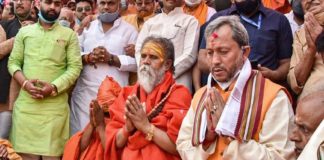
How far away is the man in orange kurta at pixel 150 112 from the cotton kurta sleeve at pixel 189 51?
1.94 ft

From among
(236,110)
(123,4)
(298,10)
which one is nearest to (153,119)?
(236,110)

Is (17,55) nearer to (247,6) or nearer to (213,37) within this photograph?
(247,6)

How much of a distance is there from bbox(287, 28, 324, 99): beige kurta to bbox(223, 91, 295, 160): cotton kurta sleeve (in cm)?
68

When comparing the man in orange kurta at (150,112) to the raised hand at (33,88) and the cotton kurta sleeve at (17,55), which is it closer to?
the raised hand at (33,88)

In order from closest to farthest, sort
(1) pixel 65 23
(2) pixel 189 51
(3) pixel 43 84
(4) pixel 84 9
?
(2) pixel 189 51 < (3) pixel 43 84 < (1) pixel 65 23 < (4) pixel 84 9

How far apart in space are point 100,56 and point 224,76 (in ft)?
8.20

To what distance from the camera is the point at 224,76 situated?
4.61 meters

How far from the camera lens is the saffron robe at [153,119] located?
543 centimetres

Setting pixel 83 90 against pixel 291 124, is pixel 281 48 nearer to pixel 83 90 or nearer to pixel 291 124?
pixel 291 124

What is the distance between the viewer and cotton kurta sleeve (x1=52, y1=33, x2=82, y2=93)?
6.82 meters

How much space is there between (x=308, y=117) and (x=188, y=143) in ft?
5.20

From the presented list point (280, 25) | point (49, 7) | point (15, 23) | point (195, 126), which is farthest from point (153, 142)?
point (15, 23)

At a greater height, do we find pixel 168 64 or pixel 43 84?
pixel 168 64

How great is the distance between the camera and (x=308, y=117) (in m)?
3.46
